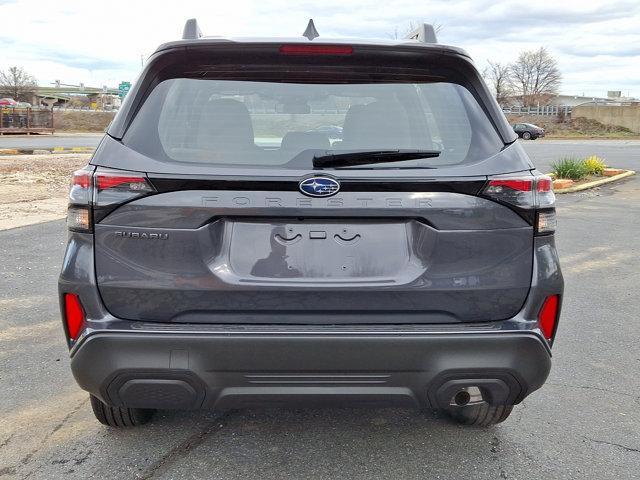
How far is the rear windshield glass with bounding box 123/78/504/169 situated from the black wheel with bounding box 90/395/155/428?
1.31 meters

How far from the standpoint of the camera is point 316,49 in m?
2.46

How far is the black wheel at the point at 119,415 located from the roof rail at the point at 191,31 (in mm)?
1721

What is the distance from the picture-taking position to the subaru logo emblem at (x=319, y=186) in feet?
7.38

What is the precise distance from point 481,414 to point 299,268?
4.60 ft

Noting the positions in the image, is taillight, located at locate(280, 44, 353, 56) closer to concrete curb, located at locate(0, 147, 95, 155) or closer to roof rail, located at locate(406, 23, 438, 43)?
roof rail, located at locate(406, 23, 438, 43)

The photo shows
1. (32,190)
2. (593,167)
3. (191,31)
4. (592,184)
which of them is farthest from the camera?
(593,167)

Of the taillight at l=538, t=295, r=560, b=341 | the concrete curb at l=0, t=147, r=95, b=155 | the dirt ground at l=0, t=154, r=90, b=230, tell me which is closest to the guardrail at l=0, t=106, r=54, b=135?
the concrete curb at l=0, t=147, r=95, b=155

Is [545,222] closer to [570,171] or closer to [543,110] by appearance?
[570,171]

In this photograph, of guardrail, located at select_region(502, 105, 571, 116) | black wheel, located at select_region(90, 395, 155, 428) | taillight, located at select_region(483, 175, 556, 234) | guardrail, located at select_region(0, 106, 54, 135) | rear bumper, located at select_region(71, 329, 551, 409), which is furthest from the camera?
guardrail, located at select_region(502, 105, 571, 116)

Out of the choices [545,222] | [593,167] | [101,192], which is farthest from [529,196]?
[593,167]

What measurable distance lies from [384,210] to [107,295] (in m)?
1.11

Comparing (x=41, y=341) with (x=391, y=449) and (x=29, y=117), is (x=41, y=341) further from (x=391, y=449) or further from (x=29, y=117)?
(x=29, y=117)

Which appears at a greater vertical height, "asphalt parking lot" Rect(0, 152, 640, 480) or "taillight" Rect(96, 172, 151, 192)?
"taillight" Rect(96, 172, 151, 192)

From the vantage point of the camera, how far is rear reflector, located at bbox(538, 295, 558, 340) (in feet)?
7.86
